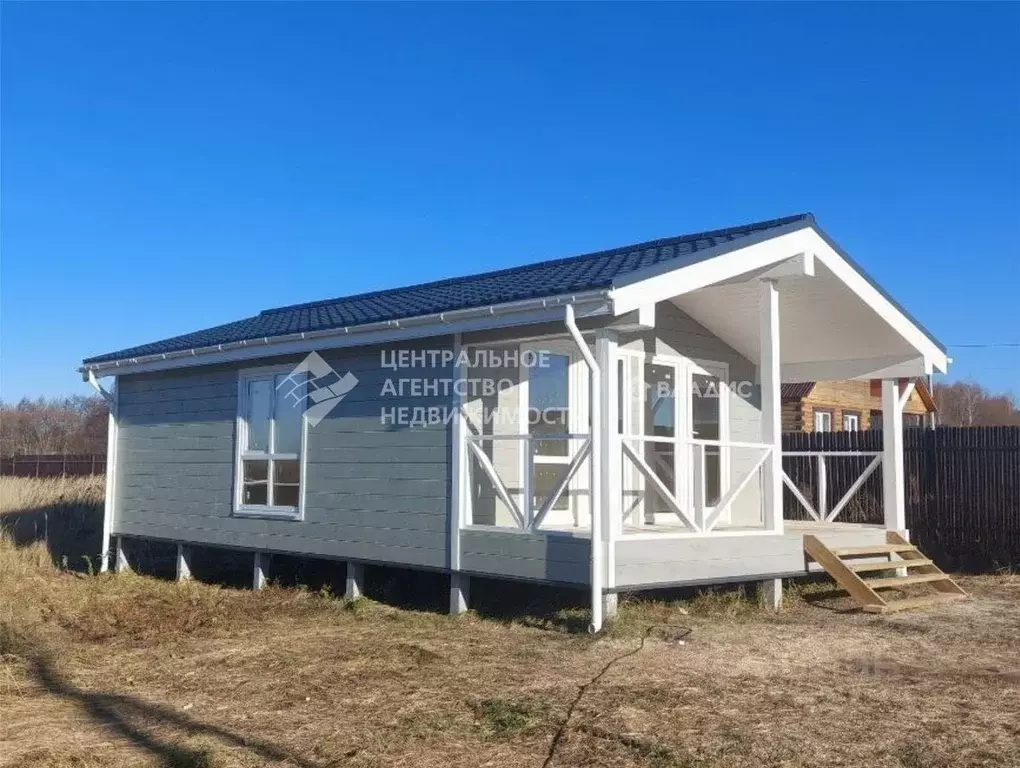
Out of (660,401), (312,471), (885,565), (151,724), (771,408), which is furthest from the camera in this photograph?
(660,401)

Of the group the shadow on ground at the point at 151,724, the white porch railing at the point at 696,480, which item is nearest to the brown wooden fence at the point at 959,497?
the white porch railing at the point at 696,480

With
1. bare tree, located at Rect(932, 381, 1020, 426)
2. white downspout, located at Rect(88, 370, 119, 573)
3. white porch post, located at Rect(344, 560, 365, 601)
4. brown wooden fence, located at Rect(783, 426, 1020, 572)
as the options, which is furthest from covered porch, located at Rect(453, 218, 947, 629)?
bare tree, located at Rect(932, 381, 1020, 426)

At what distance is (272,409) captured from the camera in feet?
34.8

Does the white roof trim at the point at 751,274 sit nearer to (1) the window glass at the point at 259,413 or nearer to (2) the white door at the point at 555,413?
(2) the white door at the point at 555,413

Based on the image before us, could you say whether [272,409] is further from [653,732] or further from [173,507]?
[653,732]

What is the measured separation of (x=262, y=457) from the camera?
10.6 m

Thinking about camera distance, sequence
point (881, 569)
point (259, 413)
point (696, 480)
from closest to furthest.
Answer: point (881, 569) → point (696, 480) → point (259, 413)

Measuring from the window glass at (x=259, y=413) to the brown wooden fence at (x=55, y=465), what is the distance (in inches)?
647

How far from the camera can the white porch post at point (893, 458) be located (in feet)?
35.5

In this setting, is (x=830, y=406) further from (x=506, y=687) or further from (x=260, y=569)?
(x=506, y=687)

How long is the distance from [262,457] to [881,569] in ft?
21.1

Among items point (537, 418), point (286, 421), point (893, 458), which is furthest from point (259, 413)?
point (893, 458)

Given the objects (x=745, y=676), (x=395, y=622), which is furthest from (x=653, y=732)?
(x=395, y=622)

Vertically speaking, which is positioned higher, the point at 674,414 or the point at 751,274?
the point at 751,274
